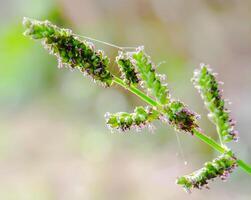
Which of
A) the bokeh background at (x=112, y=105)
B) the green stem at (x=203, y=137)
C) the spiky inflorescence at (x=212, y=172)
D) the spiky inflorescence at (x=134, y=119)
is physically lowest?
the spiky inflorescence at (x=212, y=172)

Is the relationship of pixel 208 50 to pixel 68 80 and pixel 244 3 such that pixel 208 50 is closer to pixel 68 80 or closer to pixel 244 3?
pixel 244 3

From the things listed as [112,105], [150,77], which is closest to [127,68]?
[150,77]

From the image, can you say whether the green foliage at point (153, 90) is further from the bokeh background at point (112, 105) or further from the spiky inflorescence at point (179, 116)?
the bokeh background at point (112, 105)

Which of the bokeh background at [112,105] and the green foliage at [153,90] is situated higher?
the bokeh background at [112,105]

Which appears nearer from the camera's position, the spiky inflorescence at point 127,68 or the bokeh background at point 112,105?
the spiky inflorescence at point 127,68

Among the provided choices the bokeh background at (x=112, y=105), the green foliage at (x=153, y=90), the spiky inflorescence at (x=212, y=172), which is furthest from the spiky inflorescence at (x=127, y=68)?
the bokeh background at (x=112, y=105)

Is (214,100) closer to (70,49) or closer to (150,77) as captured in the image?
(150,77)
